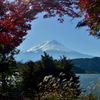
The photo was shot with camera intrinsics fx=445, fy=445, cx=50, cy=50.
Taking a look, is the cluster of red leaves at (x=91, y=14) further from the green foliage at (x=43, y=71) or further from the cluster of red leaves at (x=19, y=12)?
the green foliage at (x=43, y=71)

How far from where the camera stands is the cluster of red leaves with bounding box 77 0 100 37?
48.2 ft

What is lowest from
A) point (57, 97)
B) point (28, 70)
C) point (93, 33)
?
point (57, 97)

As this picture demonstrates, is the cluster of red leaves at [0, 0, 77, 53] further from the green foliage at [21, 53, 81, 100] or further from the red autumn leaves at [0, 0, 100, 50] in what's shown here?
the green foliage at [21, 53, 81, 100]

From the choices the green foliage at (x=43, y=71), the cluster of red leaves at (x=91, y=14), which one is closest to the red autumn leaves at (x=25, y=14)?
the cluster of red leaves at (x=91, y=14)

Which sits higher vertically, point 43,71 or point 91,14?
point 43,71

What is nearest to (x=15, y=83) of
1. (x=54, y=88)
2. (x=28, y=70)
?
(x=28, y=70)

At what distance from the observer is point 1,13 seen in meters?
16.6

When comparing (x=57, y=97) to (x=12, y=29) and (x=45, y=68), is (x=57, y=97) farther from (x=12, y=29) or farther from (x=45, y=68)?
(x=45, y=68)

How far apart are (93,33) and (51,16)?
180cm

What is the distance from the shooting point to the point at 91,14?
15.5 metres

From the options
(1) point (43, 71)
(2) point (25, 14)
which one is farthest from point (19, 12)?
(1) point (43, 71)

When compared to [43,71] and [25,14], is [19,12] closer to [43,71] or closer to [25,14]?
[25,14]

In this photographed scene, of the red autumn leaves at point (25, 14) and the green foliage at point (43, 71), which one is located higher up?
the green foliage at point (43, 71)

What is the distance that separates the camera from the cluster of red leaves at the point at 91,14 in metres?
14.7
